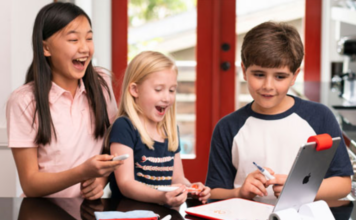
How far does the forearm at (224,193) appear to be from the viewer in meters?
1.71

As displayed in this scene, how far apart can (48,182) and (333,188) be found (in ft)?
2.93

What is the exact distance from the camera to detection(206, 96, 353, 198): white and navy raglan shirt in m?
1.79

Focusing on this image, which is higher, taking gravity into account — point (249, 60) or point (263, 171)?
point (249, 60)

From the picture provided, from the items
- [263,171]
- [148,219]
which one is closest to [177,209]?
[148,219]

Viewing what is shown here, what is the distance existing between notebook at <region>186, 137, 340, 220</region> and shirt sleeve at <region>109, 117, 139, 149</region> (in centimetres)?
38

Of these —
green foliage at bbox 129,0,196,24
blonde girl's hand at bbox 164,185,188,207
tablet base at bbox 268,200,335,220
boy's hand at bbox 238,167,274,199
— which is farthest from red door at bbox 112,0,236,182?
tablet base at bbox 268,200,335,220

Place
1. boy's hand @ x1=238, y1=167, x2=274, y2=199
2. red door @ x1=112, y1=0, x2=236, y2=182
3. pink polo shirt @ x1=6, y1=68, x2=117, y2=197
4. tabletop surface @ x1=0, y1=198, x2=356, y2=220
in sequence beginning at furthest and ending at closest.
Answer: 1. red door @ x1=112, y1=0, x2=236, y2=182
2. pink polo shirt @ x1=6, y1=68, x2=117, y2=197
3. boy's hand @ x1=238, y1=167, x2=274, y2=199
4. tabletop surface @ x1=0, y1=198, x2=356, y2=220

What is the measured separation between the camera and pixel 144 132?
177cm

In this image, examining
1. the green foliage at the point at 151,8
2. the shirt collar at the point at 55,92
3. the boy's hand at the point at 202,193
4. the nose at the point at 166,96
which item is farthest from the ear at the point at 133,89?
the green foliage at the point at 151,8

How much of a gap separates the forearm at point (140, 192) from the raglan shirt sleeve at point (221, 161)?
32cm

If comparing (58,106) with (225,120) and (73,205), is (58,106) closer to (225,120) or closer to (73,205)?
(73,205)

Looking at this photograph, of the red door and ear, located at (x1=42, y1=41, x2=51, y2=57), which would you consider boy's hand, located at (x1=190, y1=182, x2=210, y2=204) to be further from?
the red door

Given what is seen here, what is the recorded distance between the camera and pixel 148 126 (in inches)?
72.6

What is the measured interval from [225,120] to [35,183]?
671 mm
